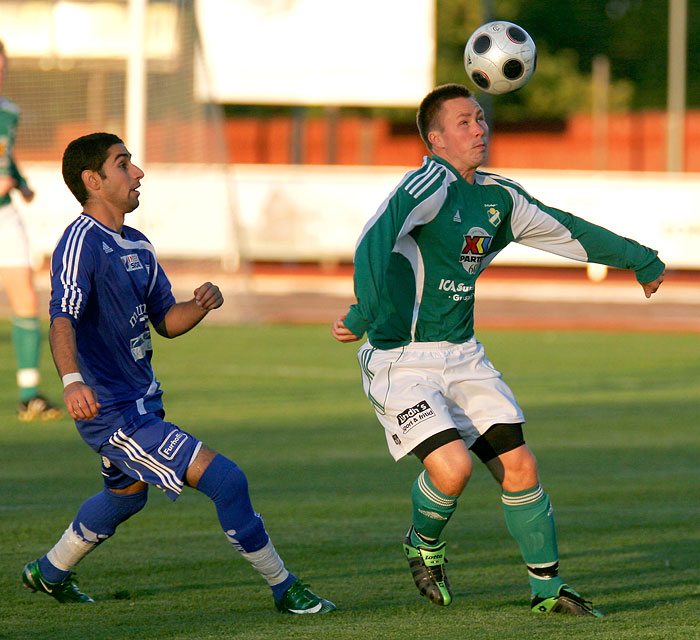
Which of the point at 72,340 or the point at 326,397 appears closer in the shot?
the point at 72,340

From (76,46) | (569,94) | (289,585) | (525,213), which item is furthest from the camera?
(569,94)

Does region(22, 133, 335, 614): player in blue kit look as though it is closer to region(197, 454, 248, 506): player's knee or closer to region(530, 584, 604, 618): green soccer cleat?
region(197, 454, 248, 506): player's knee

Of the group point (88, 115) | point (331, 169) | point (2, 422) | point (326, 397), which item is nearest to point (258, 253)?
point (331, 169)

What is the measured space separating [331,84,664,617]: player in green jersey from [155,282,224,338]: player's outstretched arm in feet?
1.58

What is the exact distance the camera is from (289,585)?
5.06 metres

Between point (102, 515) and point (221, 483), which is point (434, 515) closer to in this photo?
point (221, 483)

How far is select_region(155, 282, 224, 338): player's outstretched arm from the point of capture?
506cm

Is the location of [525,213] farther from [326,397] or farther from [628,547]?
[326,397]

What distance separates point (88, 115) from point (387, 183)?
26.4 feet

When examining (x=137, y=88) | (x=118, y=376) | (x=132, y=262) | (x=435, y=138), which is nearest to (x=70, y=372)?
(x=118, y=376)

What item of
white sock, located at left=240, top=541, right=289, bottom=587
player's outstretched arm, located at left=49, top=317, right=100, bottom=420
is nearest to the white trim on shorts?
player's outstretched arm, located at left=49, top=317, right=100, bottom=420

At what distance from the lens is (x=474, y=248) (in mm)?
5371

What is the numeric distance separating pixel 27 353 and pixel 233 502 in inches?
222

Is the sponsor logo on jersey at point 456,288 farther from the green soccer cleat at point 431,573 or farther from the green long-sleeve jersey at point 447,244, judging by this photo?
the green soccer cleat at point 431,573
